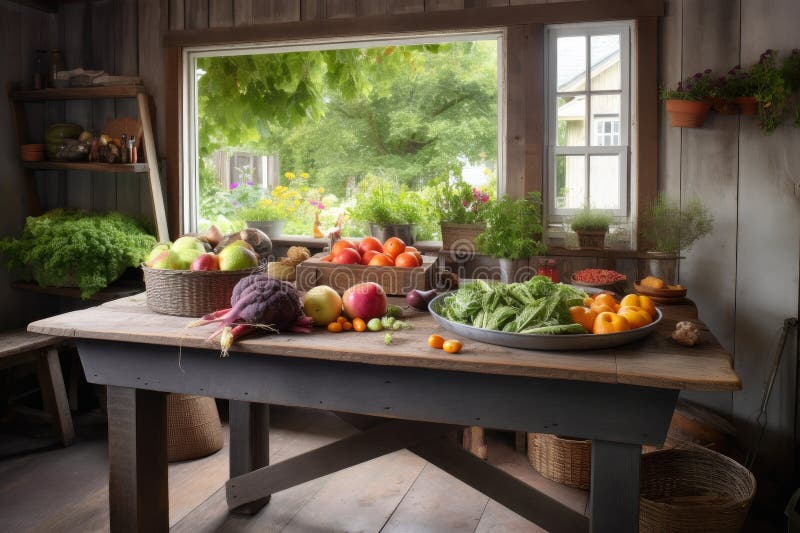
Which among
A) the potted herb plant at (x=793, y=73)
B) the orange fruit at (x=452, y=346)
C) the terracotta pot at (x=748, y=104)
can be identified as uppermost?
the potted herb plant at (x=793, y=73)

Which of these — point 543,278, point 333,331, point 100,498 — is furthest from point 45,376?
point 543,278

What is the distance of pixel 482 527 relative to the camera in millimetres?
2936

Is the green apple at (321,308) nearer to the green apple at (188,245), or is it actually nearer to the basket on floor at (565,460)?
the green apple at (188,245)

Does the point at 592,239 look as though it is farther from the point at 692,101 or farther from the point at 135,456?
the point at 135,456

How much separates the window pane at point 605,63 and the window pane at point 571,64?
56 millimetres

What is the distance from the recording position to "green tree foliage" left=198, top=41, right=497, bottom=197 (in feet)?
14.7

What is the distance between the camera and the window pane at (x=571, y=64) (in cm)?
365

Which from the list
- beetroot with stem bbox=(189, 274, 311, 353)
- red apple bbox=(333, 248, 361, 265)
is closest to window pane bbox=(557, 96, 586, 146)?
red apple bbox=(333, 248, 361, 265)

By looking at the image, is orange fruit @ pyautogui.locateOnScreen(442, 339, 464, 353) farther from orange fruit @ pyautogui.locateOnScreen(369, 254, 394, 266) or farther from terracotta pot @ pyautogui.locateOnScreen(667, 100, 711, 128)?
terracotta pot @ pyautogui.locateOnScreen(667, 100, 711, 128)

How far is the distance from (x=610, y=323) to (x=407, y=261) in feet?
2.95

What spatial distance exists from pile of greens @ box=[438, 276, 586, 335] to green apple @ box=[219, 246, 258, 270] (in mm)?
673

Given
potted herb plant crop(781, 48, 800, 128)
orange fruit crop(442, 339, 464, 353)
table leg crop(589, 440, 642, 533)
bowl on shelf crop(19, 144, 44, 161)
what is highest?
potted herb plant crop(781, 48, 800, 128)

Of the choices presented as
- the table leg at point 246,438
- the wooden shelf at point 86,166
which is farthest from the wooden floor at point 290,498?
the wooden shelf at point 86,166

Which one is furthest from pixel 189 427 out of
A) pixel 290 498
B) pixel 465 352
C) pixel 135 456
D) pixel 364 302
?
pixel 465 352
